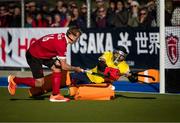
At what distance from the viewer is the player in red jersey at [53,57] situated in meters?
11.0

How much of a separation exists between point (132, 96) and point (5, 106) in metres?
2.87

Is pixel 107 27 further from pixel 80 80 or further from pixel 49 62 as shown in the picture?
pixel 49 62

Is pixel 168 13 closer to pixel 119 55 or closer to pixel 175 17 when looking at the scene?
pixel 175 17

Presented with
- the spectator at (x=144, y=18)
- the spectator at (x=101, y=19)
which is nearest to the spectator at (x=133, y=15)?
the spectator at (x=144, y=18)

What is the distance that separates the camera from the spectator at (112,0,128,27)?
50.2ft

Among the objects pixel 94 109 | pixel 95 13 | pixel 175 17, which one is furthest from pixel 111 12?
pixel 94 109

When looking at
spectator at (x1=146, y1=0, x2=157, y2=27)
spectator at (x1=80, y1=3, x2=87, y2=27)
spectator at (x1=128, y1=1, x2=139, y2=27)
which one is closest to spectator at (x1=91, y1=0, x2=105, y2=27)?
spectator at (x1=80, y1=3, x2=87, y2=27)

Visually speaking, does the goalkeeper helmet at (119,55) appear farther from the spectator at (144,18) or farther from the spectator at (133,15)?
the spectator at (133,15)

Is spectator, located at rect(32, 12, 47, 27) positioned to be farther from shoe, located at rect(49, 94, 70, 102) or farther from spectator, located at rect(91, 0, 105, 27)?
shoe, located at rect(49, 94, 70, 102)

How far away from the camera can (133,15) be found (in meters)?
15.2

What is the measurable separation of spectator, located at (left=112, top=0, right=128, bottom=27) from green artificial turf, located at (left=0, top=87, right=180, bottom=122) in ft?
10.9

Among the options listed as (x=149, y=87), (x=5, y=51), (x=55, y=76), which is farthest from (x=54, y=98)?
(x=5, y=51)

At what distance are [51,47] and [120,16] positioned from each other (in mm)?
4549

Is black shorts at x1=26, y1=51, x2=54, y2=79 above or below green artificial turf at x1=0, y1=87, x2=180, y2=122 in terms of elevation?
above
